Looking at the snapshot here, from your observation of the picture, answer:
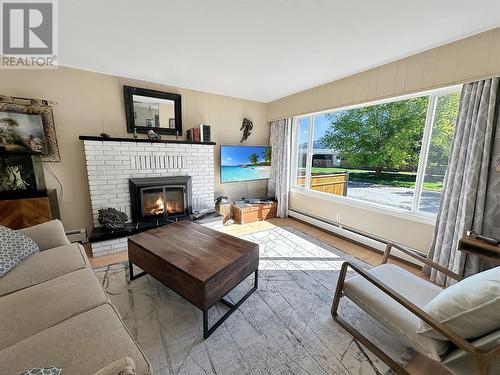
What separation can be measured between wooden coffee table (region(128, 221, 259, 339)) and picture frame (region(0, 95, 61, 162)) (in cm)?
175

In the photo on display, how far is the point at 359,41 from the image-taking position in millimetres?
1917

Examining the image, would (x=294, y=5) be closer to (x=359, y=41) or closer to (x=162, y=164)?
(x=359, y=41)

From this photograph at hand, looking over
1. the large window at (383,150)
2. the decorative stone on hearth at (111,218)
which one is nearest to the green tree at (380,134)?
the large window at (383,150)

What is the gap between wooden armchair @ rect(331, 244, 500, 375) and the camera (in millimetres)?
911

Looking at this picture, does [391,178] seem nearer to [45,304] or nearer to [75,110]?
[45,304]

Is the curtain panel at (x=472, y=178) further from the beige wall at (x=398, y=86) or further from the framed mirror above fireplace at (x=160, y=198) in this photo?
the framed mirror above fireplace at (x=160, y=198)

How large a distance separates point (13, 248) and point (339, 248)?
329 centimetres

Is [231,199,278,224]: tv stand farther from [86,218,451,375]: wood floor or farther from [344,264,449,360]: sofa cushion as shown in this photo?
[344,264,449,360]: sofa cushion

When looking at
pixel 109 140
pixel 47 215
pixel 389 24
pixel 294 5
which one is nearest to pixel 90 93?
pixel 109 140

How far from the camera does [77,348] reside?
0.87 meters

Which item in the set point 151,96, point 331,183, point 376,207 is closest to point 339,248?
point 376,207

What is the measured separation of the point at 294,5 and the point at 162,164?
2.56 m

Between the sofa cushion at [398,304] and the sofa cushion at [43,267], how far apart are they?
2.05 metres

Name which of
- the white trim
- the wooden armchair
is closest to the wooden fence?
the white trim
